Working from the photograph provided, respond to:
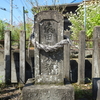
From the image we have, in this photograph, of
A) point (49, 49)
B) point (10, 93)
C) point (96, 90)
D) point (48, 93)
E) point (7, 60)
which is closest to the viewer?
point (48, 93)

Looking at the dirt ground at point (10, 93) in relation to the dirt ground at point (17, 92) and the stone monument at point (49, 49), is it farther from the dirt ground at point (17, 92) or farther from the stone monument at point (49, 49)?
the stone monument at point (49, 49)

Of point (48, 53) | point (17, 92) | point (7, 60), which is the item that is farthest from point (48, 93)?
point (7, 60)

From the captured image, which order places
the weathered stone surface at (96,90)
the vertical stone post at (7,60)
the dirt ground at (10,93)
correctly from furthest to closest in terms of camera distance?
1. the vertical stone post at (7,60)
2. the dirt ground at (10,93)
3. the weathered stone surface at (96,90)

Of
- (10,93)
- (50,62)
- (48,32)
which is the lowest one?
(10,93)

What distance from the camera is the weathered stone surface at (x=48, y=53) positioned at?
255 centimetres

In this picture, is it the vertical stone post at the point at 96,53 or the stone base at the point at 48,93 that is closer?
the stone base at the point at 48,93

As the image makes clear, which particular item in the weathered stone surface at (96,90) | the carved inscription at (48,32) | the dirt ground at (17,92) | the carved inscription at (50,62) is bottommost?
the dirt ground at (17,92)

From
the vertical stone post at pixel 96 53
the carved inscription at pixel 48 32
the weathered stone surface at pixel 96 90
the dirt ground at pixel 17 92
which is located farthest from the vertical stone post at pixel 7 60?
the vertical stone post at pixel 96 53

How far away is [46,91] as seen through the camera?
2365 millimetres

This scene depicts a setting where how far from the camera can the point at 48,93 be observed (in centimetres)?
237

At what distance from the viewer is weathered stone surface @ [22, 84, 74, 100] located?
2.34m

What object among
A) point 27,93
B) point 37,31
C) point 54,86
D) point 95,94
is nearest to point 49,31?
point 37,31

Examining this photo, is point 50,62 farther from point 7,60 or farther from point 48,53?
point 7,60

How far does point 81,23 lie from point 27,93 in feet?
16.1
